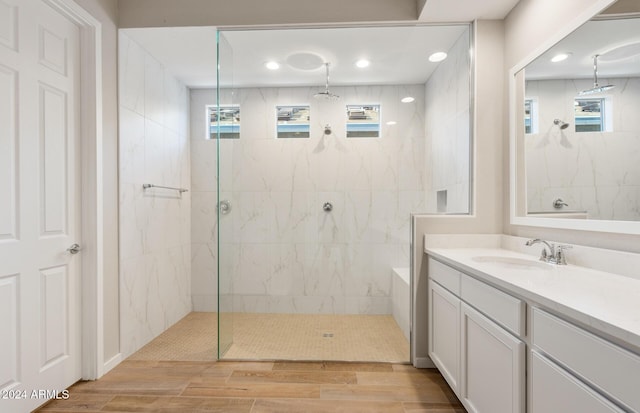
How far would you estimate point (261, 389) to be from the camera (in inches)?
77.9

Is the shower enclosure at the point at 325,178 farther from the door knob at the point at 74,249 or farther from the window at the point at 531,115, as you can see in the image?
the door knob at the point at 74,249

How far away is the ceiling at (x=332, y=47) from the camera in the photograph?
2.27 meters

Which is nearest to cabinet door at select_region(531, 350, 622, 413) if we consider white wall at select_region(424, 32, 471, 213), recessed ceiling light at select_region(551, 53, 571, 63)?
white wall at select_region(424, 32, 471, 213)

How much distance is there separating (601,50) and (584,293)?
119 cm

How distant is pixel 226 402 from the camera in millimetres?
1844

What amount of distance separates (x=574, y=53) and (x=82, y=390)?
347 centimetres

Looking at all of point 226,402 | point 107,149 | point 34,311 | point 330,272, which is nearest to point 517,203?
point 330,272

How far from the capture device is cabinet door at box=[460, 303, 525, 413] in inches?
47.2

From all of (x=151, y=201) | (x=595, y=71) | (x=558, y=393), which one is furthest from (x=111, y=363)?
(x=595, y=71)

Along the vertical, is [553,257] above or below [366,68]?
below

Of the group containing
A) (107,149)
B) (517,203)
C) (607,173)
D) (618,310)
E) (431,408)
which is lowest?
(431,408)

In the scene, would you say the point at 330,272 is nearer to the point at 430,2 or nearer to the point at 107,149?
the point at 107,149

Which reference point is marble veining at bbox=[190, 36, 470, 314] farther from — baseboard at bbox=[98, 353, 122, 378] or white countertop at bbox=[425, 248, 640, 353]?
white countertop at bbox=[425, 248, 640, 353]

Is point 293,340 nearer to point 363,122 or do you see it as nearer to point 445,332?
point 445,332
